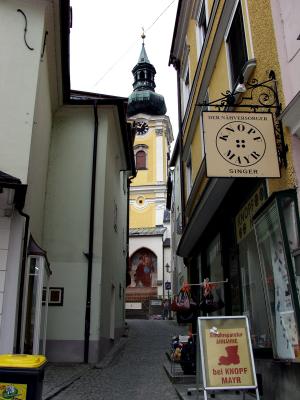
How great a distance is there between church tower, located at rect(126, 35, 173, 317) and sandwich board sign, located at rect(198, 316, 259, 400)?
138 feet

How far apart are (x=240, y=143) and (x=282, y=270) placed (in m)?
1.71

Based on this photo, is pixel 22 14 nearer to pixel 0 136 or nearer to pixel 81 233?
pixel 0 136

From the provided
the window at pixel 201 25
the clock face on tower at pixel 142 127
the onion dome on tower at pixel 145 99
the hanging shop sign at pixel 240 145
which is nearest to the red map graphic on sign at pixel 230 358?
the hanging shop sign at pixel 240 145

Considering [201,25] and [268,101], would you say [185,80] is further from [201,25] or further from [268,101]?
[268,101]

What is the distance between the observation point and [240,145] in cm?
622

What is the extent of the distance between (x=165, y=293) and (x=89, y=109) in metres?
36.2

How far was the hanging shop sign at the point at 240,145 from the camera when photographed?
6.11 m

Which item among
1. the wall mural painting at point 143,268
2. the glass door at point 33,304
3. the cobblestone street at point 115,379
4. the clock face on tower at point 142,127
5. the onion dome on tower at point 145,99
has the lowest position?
the cobblestone street at point 115,379

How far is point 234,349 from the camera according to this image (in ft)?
20.6

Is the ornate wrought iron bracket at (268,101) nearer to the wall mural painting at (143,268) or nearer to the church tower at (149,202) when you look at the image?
the church tower at (149,202)

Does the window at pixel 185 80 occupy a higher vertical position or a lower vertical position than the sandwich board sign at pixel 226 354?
higher

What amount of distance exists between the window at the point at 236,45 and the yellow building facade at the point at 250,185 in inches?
0.7

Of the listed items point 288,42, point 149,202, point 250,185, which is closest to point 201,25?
point 250,185

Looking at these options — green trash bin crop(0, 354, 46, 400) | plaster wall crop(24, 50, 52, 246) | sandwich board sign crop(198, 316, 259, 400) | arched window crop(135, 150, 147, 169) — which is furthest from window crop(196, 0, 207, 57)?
arched window crop(135, 150, 147, 169)
